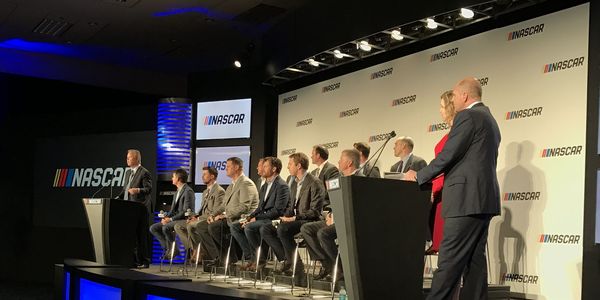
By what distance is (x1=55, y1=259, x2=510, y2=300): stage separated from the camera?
321 centimetres

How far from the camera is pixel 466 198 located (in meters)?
3.86

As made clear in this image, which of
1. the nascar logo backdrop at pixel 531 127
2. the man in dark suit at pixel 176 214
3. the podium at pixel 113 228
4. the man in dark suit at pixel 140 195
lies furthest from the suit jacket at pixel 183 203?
the nascar logo backdrop at pixel 531 127

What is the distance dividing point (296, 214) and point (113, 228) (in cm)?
200

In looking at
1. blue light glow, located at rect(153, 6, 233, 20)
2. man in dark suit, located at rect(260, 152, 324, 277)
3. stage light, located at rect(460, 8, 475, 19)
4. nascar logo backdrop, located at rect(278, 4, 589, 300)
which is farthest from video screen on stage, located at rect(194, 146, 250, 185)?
stage light, located at rect(460, 8, 475, 19)

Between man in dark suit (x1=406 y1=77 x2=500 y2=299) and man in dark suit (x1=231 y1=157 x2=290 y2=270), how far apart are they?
3.64m

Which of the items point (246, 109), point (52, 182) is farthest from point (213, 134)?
point (52, 182)

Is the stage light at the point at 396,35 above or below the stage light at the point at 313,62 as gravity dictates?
above

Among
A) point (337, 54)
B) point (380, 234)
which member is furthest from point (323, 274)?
point (337, 54)

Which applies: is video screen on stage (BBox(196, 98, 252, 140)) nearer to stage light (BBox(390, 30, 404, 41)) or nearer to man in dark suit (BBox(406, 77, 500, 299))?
stage light (BBox(390, 30, 404, 41))

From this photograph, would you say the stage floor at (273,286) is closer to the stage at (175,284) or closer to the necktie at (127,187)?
the stage at (175,284)

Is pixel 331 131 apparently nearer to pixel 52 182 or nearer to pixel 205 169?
pixel 205 169

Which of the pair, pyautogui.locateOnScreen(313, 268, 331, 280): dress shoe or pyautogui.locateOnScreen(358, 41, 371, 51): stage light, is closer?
pyautogui.locateOnScreen(313, 268, 331, 280): dress shoe

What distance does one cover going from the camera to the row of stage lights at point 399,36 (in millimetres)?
6719

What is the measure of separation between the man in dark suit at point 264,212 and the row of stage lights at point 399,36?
1.82m
